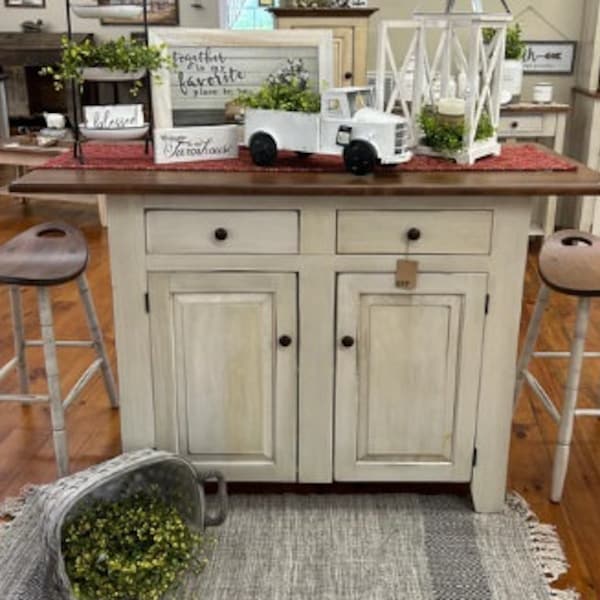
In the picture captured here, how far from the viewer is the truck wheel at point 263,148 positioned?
2037 millimetres

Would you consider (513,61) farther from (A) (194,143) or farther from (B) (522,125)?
(A) (194,143)

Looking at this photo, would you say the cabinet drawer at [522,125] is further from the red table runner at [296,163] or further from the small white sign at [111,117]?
the small white sign at [111,117]

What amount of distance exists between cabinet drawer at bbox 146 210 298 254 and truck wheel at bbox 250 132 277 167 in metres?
0.16

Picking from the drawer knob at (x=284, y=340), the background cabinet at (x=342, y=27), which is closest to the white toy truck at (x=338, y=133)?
the drawer knob at (x=284, y=340)

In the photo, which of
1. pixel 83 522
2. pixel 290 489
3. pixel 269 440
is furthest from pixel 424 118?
pixel 83 522

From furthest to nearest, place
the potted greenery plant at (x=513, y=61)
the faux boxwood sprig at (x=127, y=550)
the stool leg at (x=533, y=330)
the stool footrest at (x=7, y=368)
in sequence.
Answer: the potted greenery plant at (x=513, y=61) → the stool footrest at (x=7, y=368) → the stool leg at (x=533, y=330) → the faux boxwood sprig at (x=127, y=550)

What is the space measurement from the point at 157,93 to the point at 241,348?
682mm

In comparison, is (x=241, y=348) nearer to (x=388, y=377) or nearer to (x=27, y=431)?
(x=388, y=377)

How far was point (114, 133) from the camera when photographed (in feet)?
7.04

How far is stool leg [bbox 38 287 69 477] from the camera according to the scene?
2232mm

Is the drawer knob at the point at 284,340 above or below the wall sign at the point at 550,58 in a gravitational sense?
below

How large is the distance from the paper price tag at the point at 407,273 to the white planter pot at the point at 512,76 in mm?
2581

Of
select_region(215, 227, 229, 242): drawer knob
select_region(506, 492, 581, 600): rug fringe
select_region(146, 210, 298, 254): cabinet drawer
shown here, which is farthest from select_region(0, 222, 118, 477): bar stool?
select_region(506, 492, 581, 600): rug fringe

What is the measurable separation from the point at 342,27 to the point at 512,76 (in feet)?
3.06
